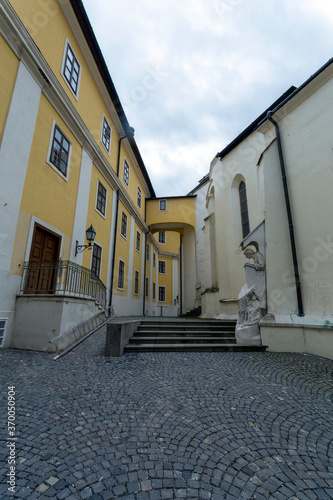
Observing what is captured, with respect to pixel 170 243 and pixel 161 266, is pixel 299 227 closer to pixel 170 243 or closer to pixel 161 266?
pixel 161 266

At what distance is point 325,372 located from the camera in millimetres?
4488

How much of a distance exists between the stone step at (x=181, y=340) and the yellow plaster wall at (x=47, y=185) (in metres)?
4.75

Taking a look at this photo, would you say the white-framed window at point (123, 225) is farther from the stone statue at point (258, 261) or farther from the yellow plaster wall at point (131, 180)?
the stone statue at point (258, 261)

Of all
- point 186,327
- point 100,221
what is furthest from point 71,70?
point 186,327

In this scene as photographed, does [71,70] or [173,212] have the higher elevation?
[71,70]

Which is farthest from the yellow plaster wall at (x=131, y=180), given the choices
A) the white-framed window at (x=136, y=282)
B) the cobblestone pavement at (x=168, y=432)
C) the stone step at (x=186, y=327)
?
the cobblestone pavement at (x=168, y=432)

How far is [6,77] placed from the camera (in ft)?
21.5

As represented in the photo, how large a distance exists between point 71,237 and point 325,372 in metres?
9.11

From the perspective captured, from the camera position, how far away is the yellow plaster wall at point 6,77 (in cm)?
636

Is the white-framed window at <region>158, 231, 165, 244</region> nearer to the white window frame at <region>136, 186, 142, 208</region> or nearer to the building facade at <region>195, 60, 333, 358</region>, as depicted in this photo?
the white window frame at <region>136, 186, 142, 208</region>

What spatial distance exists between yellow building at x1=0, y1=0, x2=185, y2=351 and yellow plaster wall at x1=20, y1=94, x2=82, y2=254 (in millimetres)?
38

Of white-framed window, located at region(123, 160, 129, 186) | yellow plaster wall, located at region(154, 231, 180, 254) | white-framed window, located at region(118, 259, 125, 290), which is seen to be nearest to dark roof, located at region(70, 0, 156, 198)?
white-framed window, located at region(123, 160, 129, 186)

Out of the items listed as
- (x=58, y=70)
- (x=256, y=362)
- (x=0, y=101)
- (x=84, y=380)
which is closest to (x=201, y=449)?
(x=84, y=380)

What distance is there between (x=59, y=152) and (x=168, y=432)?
9660mm
